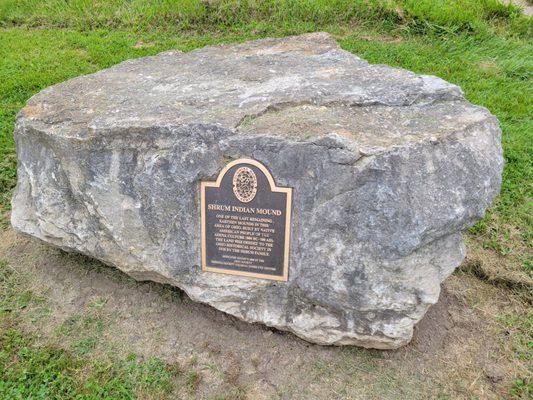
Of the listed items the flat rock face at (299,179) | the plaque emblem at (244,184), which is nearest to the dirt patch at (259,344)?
the flat rock face at (299,179)

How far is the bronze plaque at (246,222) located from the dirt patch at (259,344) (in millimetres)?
578

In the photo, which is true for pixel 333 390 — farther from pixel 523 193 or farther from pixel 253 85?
pixel 523 193

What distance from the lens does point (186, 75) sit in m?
4.03

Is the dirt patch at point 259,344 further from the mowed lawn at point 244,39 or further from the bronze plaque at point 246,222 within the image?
the bronze plaque at point 246,222

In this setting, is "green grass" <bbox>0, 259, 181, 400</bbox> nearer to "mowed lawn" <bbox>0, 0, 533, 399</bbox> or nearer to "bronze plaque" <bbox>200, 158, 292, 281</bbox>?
"mowed lawn" <bbox>0, 0, 533, 399</bbox>

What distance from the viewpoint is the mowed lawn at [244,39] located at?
332 centimetres

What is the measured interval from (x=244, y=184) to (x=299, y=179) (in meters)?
0.32

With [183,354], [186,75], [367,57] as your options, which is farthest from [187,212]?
[367,57]

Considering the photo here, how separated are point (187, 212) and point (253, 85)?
3.61 feet

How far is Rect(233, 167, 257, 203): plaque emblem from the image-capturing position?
2.96m

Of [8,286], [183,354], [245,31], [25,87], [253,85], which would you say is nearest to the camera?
[183,354]

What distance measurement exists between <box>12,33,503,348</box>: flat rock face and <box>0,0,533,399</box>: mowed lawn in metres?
0.64

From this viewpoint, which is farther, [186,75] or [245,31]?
[245,31]

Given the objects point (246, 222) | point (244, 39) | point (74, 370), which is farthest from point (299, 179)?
point (244, 39)
